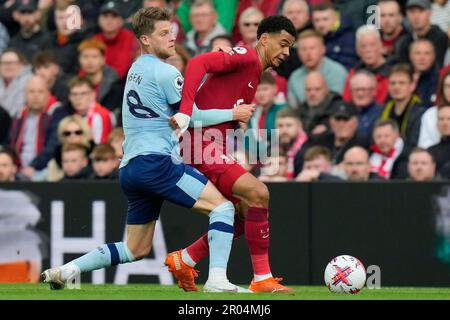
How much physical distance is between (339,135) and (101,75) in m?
3.32

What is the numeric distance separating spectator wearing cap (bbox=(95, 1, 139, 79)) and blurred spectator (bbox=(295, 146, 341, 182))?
3.25 metres

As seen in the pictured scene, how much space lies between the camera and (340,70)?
15242 millimetres

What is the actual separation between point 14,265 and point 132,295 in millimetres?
4544

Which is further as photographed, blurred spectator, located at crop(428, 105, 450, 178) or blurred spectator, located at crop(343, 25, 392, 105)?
blurred spectator, located at crop(343, 25, 392, 105)

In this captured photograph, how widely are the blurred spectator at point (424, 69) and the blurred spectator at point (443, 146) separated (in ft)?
Result: 2.46

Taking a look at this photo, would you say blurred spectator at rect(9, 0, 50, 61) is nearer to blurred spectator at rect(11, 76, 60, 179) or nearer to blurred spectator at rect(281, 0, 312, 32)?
blurred spectator at rect(11, 76, 60, 179)

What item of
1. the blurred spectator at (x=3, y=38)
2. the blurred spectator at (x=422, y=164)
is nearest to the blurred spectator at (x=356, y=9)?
Answer: the blurred spectator at (x=422, y=164)

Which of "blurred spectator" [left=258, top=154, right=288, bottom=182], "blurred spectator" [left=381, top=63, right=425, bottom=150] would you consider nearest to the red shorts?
"blurred spectator" [left=258, top=154, right=288, bottom=182]

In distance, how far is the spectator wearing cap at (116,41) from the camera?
1650 centimetres

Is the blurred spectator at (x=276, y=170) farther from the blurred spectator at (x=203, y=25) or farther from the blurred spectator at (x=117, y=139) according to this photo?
the blurred spectator at (x=203, y=25)

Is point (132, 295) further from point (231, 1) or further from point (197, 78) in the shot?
point (231, 1)

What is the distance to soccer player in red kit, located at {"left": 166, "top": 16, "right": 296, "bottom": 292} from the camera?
10.0 metres

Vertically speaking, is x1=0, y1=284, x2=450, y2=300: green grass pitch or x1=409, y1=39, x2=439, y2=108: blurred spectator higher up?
x1=409, y1=39, x2=439, y2=108: blurred spectator

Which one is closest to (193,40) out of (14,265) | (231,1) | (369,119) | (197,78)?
(231,1)
